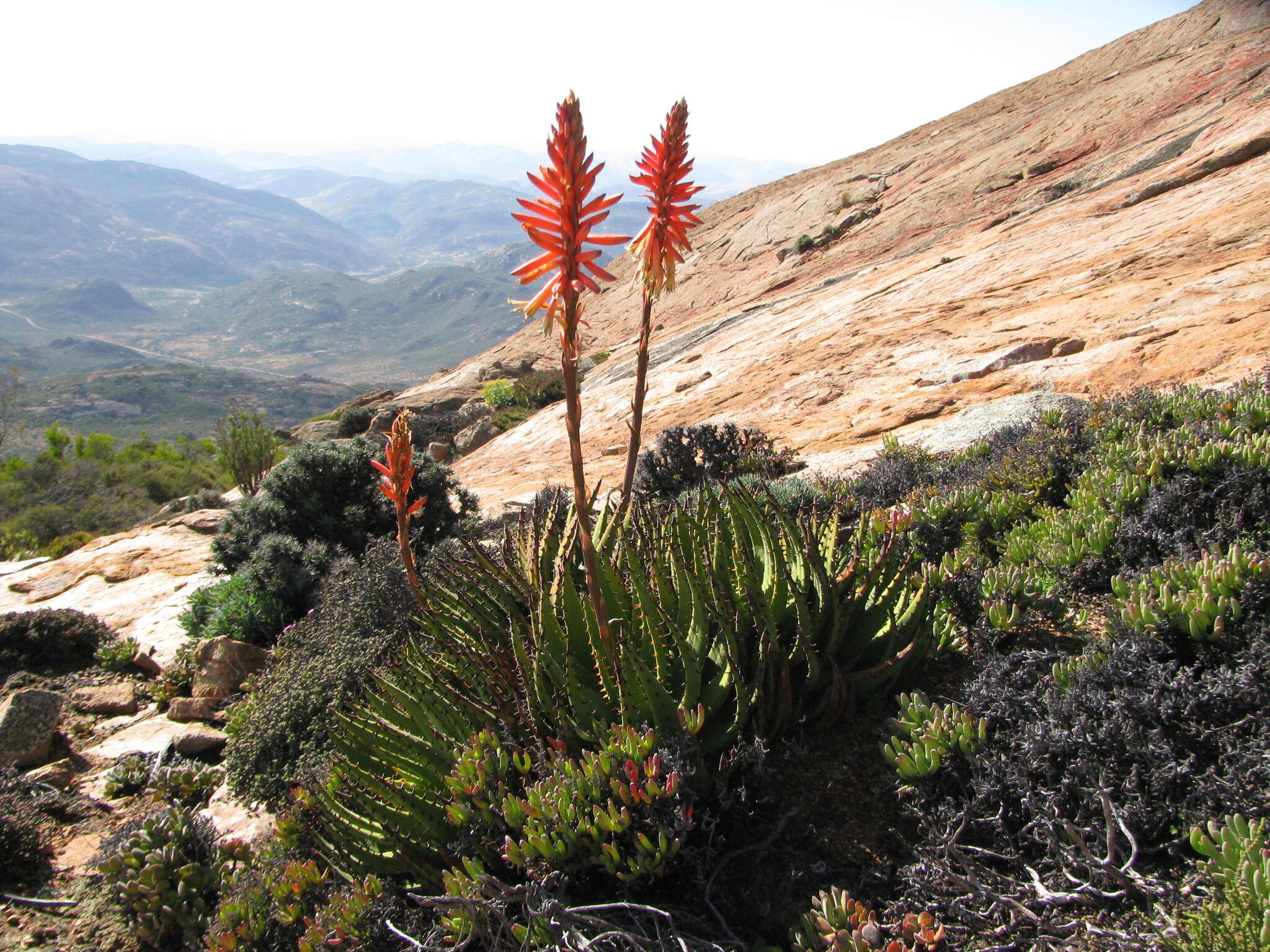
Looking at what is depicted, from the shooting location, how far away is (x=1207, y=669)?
2.33 metres

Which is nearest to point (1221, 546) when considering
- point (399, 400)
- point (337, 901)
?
point (337, 901)

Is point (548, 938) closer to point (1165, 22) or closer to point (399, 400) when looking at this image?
point (399, 400)

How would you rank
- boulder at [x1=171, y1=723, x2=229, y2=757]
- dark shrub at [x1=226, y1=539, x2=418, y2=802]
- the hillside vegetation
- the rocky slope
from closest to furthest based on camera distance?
the hillside vegetation
dark shrub at [x1=226, y1=539, x2=418, y2=802]
boulder at [x1=171, y1=723, x2=229, y2=757]
the rocky slope

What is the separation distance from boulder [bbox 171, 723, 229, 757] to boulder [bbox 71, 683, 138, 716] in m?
1.10

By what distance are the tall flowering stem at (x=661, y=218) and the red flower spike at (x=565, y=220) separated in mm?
300

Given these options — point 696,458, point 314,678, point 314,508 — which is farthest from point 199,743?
point 696,458

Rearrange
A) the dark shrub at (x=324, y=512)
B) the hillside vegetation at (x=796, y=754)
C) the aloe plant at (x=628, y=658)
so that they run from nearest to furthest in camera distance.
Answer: the hillside vegetation at (x=796, y=754), the aloe plant at (x=628, y=658), the dark shrub at (x=324, y=512)

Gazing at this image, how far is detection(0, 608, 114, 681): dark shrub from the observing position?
5.99 meters

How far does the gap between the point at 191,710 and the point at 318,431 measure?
2063 centimetres

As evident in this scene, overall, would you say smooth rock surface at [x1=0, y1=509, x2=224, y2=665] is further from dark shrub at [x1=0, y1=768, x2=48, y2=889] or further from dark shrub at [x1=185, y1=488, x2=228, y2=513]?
dark shrub at [x1=185, y1=488, x2=228, y2=513]

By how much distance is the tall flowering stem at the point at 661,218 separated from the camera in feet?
6.80

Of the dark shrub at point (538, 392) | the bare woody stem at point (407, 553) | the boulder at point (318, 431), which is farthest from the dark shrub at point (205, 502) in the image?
the bare woody stem at point (407, 553)

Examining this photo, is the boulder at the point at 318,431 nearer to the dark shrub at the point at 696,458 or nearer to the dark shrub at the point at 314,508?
the dark shrub at the point at 314,508

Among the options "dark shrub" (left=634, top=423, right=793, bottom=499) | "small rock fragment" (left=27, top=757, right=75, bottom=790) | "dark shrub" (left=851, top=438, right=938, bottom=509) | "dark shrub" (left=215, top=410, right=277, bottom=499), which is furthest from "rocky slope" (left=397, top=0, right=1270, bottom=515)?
Answer: "dark shrub" (left=215, top=410, right=277, bottom=499)
